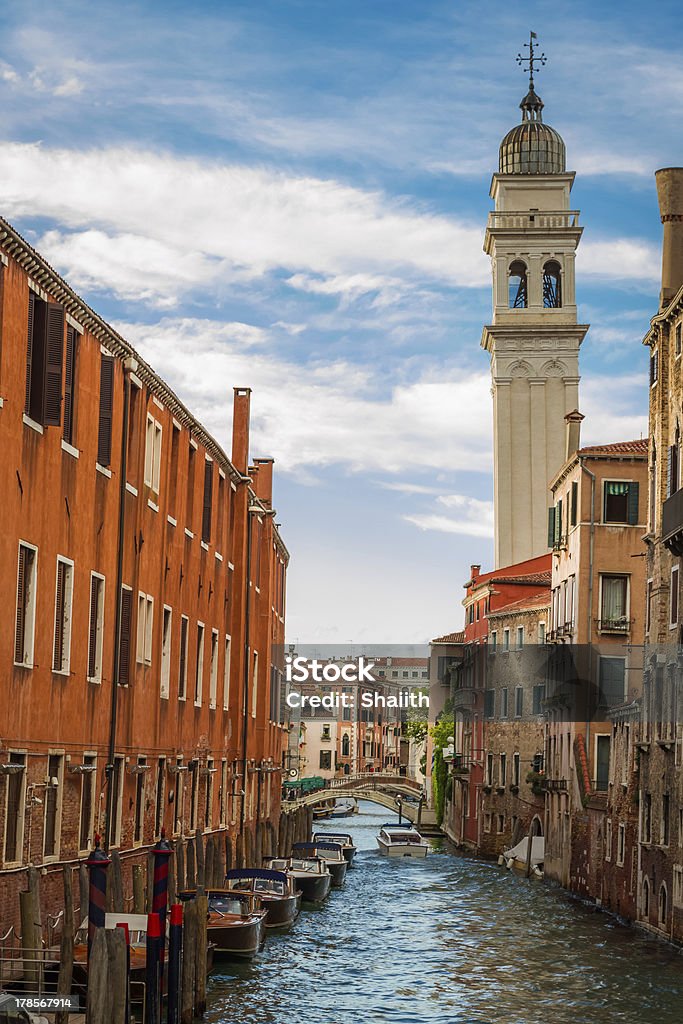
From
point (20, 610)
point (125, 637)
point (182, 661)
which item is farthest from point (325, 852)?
point (20, 610)

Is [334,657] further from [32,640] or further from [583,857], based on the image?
[32,640]

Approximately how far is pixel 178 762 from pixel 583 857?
50.0 feet

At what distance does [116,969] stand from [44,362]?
9.12 m

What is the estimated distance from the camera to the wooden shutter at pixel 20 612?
20.9 meters

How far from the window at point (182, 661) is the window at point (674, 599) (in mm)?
10604

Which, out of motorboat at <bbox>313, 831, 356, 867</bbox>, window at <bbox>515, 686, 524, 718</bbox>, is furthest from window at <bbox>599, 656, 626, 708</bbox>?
motorboat at <bbox>313, 831, 356, 867</bbox>

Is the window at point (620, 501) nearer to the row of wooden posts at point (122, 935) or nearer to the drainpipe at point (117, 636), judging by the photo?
the row of wooden posts at point (122, 935)

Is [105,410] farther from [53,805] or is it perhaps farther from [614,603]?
[614,603]

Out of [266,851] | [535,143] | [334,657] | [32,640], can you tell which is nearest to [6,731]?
[32,640]

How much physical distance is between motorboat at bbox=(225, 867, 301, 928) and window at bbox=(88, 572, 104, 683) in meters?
9.72

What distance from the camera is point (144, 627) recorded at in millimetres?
28422

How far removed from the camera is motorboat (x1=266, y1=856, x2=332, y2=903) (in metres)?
40.3

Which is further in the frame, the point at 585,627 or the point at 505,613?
the point at 505,613

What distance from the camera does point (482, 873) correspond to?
52.9 m
